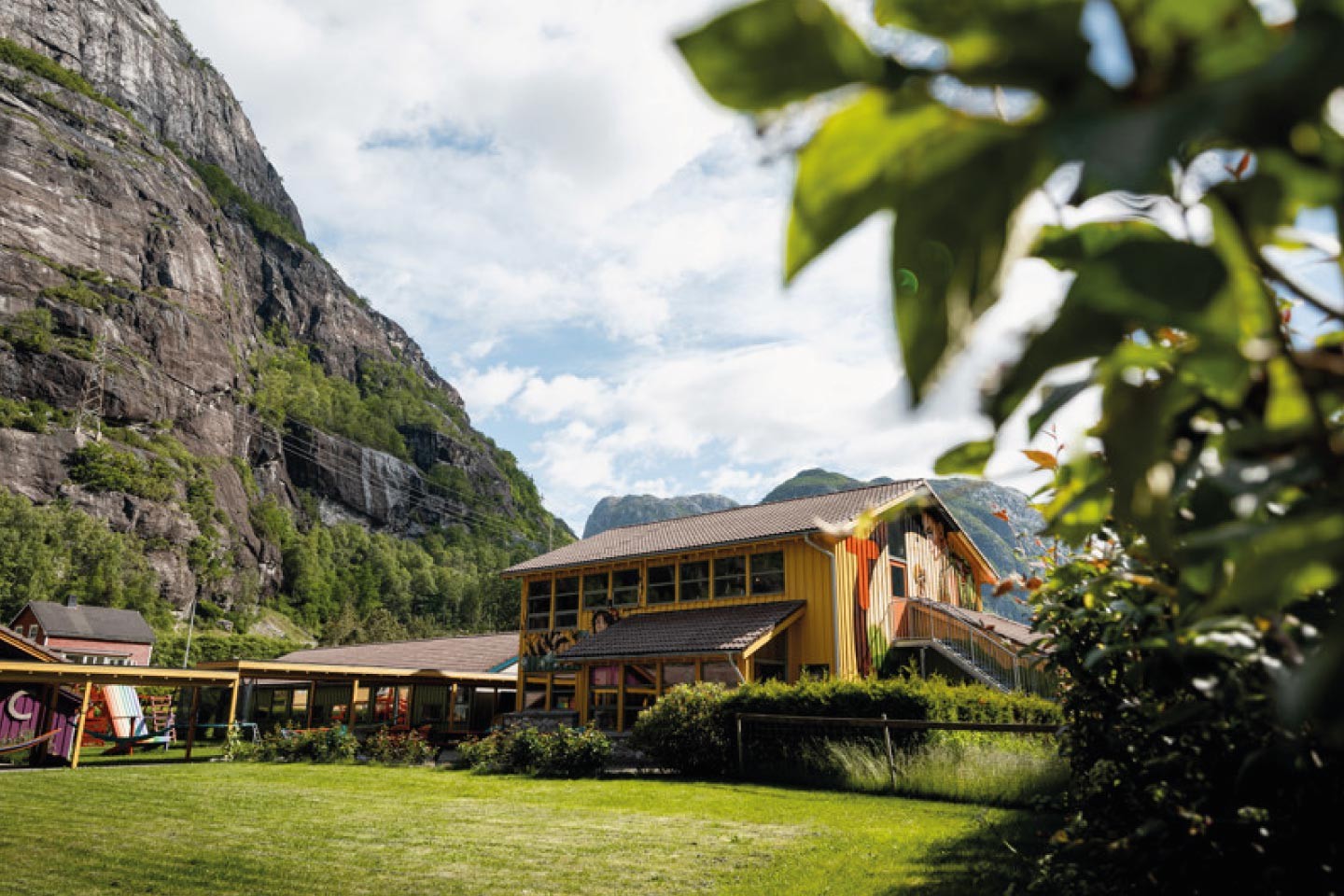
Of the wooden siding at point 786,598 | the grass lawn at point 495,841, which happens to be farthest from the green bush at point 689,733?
the wooden siding at point 786,598

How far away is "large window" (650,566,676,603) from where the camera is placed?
2372cm

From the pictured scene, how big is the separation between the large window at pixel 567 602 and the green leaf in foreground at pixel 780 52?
25757mm

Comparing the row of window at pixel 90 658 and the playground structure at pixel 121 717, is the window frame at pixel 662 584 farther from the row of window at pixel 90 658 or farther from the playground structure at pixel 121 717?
the row of window at pixel 90 658

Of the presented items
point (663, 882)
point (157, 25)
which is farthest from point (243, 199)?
point (663, 882)

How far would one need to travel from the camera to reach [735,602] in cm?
2236

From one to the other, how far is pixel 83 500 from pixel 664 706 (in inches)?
2254

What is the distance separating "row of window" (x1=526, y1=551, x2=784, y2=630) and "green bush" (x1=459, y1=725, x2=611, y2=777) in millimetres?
7016

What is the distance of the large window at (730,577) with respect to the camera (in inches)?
884

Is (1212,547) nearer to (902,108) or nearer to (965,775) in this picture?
(902,108)

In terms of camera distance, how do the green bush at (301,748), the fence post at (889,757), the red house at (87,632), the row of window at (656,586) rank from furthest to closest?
the red house at (87,632)
the row of window at (656,586)
the green bush at (301,748)
the fence post at (889,757)

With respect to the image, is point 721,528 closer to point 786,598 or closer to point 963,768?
point 786,598

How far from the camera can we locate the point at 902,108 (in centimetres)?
39

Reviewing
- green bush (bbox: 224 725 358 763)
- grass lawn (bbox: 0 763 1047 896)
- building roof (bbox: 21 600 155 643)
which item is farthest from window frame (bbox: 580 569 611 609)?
building roof (bbox: 21 600 155 643)

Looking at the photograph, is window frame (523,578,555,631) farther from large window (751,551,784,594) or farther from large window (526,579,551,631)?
large window (751,551,784,594)
